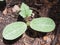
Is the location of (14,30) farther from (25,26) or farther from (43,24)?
(43,24)

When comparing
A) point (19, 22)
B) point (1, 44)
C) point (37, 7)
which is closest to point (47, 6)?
point (37, 7)

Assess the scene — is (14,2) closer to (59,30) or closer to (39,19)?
(39,19)

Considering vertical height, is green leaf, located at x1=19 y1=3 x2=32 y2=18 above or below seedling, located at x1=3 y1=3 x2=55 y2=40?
above

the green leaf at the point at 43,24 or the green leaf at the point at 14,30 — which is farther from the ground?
the green leaf at the point at 43,24

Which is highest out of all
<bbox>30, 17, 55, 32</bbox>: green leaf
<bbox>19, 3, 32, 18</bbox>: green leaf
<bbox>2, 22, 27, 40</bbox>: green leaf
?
<bbox>19, 3, 32, 18</bbox>: green leaf

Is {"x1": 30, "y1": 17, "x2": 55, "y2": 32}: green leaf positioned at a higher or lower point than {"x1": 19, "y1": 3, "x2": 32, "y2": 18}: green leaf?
lower
